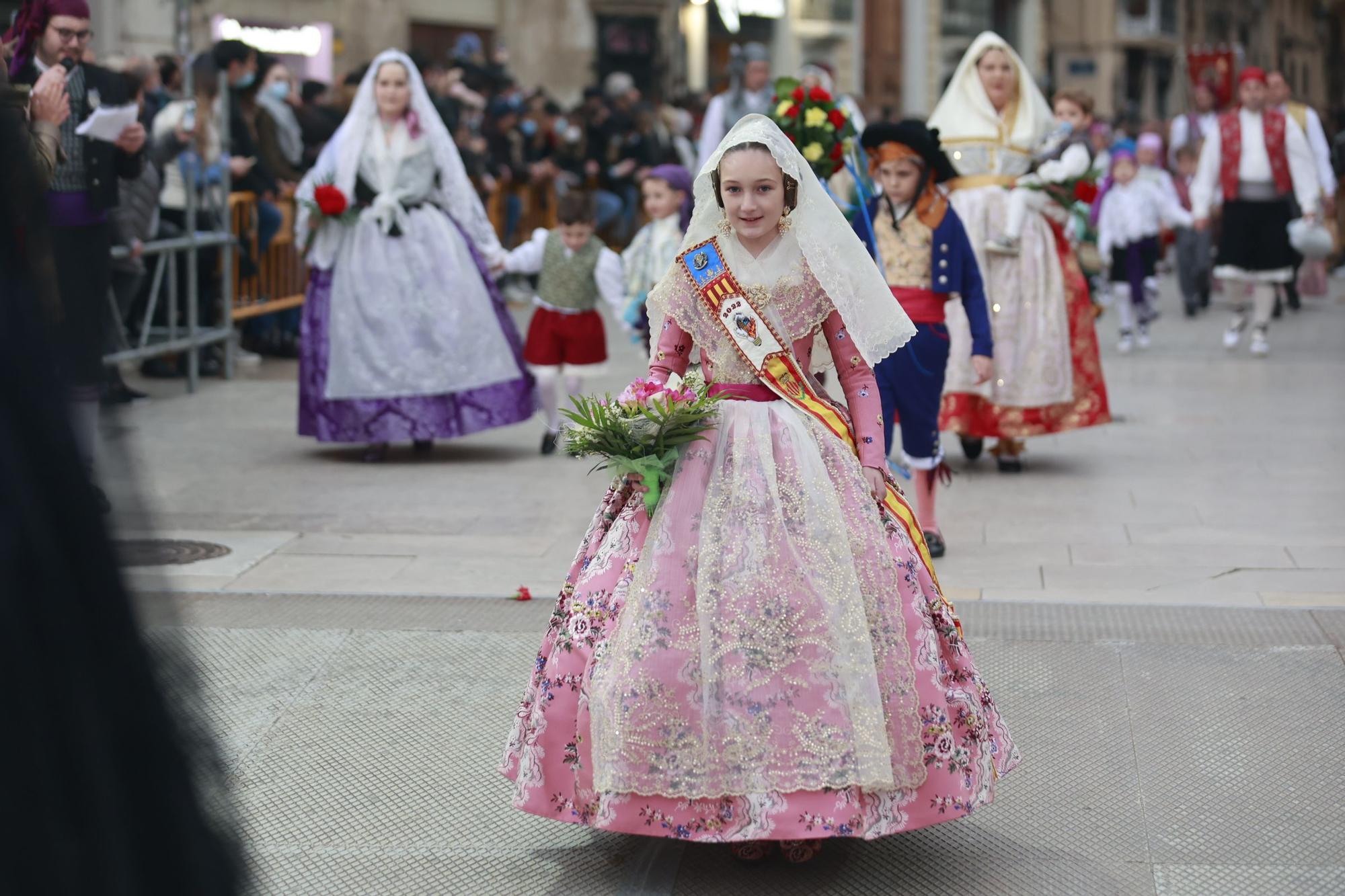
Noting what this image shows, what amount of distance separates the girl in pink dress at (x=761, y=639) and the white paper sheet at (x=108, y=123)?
431cm

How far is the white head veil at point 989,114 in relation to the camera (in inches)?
323

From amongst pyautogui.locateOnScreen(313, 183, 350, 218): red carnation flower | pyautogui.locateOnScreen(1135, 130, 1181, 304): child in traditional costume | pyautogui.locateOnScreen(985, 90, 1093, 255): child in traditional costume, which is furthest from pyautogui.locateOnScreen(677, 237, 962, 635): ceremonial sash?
pyautogui.locateOnScreen(1135, 130, 1181, 304): child in traditional costume

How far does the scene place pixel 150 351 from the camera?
34.2 feet

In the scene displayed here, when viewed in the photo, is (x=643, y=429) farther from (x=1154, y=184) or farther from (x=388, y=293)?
(x=1154, y=184)

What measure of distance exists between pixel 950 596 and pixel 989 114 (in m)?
3.08

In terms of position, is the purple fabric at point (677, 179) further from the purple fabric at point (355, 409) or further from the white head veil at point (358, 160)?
the purple fabric at point (355, 409)

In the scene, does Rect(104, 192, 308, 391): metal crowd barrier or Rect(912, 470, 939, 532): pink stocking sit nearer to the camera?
Rect(912, 470, 939, 532): pink stocking

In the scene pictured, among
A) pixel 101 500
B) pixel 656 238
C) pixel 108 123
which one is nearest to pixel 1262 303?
pixel 656 238

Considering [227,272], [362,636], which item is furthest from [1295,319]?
[362,636]

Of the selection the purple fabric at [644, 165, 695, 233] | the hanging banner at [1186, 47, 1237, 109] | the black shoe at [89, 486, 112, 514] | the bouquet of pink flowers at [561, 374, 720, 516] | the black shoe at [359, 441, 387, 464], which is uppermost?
the hanging banner at [1186, 47, 1237, 109]

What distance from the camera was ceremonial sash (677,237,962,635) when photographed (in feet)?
12.8

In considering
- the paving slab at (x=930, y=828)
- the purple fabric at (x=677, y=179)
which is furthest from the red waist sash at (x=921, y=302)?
the purple fabric at (x=677, y=179)

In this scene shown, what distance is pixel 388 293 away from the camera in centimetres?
885

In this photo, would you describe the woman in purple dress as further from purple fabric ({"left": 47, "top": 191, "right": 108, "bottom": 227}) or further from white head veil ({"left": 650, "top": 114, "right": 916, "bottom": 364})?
white head veil ({"left": 650, "top": 114, "right": 916, "bottom": 364})
